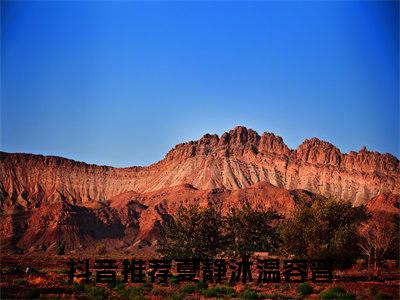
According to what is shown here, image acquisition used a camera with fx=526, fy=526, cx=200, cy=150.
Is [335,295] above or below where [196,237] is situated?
below

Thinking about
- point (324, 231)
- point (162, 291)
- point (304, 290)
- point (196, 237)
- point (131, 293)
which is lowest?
point (162, 291)

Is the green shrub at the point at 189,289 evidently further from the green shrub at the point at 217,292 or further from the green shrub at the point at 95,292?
the green shrub at the point at 95,292

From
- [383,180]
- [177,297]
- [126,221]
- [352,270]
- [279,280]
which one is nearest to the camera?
[177,297]

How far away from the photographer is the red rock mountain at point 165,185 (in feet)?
424

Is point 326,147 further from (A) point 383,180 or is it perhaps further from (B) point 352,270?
(B) point 352,270

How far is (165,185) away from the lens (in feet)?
568

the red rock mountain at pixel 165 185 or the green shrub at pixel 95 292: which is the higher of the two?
the red rock mountain at pixel 165 185

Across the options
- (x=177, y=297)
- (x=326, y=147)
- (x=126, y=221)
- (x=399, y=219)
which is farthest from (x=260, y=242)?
(x=326, y=147)

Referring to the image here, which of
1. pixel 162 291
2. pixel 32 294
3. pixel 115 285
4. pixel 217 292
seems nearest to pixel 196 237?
pixel 115 285

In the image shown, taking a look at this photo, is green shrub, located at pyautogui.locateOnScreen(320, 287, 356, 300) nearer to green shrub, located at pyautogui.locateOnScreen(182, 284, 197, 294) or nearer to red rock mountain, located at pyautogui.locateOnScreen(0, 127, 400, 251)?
green shrub, located at pyautogui.locateOnScreen(182, 284, 197, 294)

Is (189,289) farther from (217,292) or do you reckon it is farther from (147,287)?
(147,287)

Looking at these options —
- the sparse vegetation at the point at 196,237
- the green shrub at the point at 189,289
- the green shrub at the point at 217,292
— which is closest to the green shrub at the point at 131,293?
the green shrub at the point at 189,289

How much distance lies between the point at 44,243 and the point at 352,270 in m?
82.9

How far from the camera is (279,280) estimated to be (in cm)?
4194
